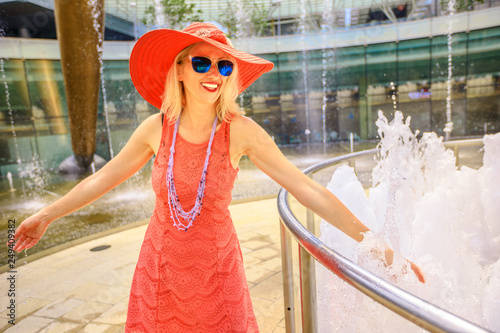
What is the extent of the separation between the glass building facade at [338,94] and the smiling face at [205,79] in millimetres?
11312

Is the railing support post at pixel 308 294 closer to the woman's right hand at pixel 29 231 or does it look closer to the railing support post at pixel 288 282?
the railing support post at pixel 288 282

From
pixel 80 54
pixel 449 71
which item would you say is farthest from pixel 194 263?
pixel 449 71

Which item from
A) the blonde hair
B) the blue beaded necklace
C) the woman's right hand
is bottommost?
the woman's right hand

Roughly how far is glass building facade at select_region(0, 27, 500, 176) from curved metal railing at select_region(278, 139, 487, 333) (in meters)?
11.5

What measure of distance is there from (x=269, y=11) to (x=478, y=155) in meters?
9.40

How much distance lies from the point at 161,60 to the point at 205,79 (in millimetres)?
316

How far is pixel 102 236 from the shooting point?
480 centimetres

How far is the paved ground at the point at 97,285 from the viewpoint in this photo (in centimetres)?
269

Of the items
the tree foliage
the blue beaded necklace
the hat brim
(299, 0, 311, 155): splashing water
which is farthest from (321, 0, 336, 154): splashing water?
the blue beaded necklace

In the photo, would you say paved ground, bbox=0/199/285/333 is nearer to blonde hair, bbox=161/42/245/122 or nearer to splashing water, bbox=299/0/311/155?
blonde hair, bbox=161/42/245/122

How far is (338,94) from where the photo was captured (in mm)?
14969

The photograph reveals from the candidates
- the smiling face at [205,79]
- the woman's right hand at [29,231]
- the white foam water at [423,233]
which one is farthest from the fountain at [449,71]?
the woman's right hand at [29,231]

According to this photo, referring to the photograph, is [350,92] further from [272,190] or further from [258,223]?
[258,223]

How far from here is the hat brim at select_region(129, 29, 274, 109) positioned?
4.76 feet
